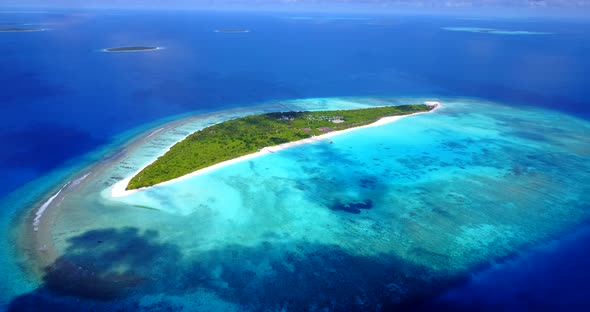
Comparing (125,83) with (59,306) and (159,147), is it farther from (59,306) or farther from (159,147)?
(59,306)

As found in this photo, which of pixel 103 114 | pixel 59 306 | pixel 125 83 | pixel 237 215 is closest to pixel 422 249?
pixel 237 215

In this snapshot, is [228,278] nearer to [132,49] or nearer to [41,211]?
[41,211]

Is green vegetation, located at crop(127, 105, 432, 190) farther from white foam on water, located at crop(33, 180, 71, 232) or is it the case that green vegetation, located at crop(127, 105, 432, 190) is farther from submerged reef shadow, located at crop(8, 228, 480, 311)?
submerged reef shadow, located at crop(8, 228, 480, 311)

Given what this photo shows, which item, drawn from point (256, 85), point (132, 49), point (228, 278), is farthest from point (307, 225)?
point (132, 49)

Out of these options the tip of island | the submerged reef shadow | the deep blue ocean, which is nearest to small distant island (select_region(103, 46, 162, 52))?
the deep blue ocean

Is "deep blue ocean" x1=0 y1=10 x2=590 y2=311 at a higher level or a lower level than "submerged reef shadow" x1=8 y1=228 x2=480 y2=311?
higher

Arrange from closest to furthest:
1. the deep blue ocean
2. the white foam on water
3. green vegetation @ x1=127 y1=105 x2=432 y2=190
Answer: the deep blue ocean < the white foam on water < green vegetation @ x1=127 y1=105 x2=432 y2=190
